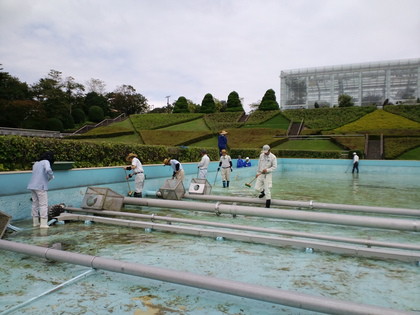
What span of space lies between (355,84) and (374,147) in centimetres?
3390

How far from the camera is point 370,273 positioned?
4.00 meters

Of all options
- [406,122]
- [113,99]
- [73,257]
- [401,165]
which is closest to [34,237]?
[73,257]

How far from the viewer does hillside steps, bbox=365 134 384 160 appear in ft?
87.9

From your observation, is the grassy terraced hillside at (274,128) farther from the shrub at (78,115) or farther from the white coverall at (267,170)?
the white coverall at (267,170)

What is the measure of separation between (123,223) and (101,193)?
1557 mm

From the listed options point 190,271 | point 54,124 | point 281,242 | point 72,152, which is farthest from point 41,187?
point 54,124

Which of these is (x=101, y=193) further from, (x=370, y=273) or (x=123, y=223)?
(x=370, y=273)

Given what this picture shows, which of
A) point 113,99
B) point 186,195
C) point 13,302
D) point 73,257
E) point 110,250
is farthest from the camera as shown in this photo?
point 113,99

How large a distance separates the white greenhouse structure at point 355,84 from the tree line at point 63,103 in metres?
16.8

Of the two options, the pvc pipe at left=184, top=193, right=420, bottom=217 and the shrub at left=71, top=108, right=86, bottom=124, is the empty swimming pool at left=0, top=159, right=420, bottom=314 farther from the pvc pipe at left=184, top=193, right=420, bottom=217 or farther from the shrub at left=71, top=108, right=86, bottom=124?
the shrub at left=71, top=108, right=86, bottom=124

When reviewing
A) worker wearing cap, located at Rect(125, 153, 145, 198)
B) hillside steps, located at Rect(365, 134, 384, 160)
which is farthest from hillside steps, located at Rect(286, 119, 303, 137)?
worker wearing cap, located at Rect(125, 153, 145, 198)

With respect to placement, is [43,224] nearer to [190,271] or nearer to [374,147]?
[190,271]

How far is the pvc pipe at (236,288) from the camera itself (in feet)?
8.54

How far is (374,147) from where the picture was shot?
28.7m
